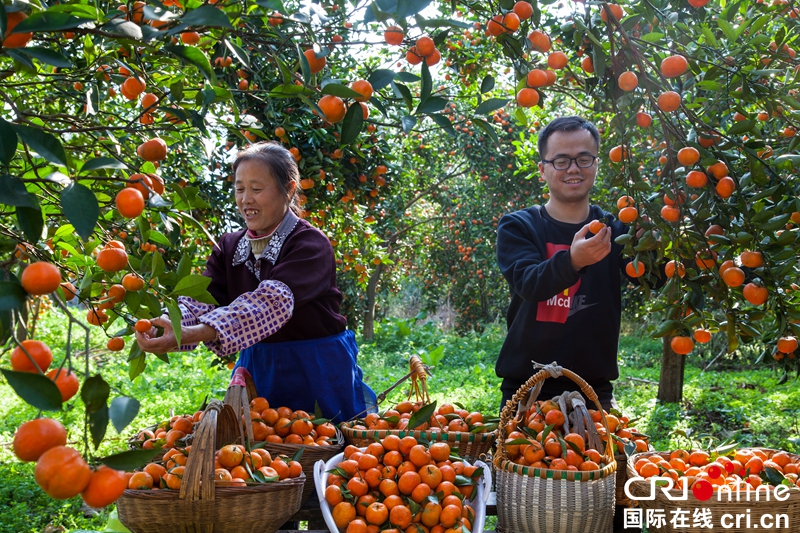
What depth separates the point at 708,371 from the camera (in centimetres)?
824

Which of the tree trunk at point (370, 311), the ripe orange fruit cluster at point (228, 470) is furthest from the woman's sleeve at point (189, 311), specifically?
the tree trunk at point (370, 311)

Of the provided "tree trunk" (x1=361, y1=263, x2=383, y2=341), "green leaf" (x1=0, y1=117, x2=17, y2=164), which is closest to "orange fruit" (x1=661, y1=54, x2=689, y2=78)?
"green leaf" (x1=0, y1=117, x2=17, y2=164)

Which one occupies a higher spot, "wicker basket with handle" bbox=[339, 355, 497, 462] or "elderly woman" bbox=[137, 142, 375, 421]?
"elderly woman" bbox=[137, 142, 375, 421]

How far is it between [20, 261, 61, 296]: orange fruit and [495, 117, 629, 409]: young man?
1.55m

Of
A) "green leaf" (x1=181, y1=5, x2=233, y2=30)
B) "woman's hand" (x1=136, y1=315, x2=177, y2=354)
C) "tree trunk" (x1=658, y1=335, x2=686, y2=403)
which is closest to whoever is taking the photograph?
"green leaf" (x1=181, y1=5, x2=233, y2=30)

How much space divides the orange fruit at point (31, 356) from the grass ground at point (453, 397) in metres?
2.13

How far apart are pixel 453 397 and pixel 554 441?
445cm

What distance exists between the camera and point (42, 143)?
0.76 m

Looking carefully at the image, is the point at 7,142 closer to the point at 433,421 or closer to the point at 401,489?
the point at 401,489

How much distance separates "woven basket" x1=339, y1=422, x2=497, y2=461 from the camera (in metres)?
1.84

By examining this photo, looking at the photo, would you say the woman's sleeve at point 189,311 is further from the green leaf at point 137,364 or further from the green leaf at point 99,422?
the green leaf at point 99,422

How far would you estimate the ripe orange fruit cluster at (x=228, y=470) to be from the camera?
1463mm

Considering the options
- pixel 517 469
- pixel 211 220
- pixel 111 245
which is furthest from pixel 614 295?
pixel 211 220

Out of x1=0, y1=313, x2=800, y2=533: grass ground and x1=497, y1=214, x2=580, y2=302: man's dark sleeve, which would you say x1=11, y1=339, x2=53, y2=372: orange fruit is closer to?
x1=497, y1=214, x2=580, y2=302: man's dark sleeve
